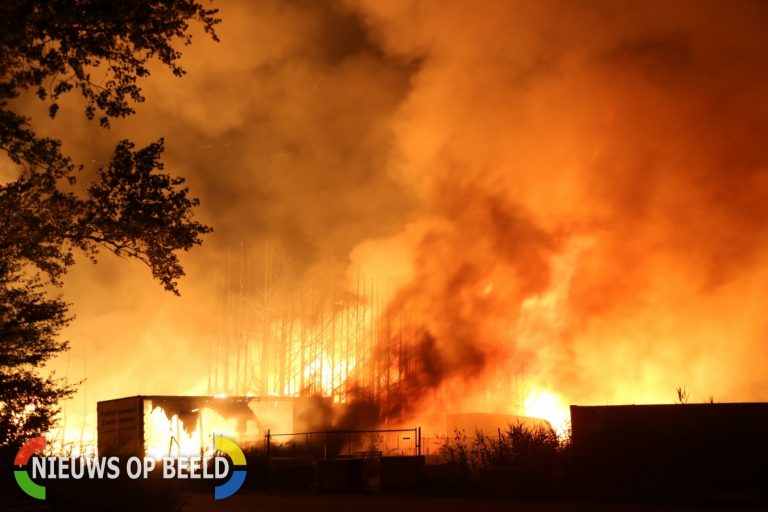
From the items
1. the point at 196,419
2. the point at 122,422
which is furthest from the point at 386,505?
the point at 196,419

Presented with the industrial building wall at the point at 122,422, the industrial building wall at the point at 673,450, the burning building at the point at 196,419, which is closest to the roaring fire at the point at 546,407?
the burning building at the point at 196,419

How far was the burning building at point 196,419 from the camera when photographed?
85.5 ft

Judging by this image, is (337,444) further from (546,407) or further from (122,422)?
(122,422)

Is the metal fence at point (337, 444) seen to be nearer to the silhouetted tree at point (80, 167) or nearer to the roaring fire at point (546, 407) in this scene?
the roaring fire at point (546, 407)

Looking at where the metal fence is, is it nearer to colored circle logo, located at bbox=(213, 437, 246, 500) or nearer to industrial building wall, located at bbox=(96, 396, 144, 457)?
colored circle logo, located at bbox=(213, 437, 246, 500)

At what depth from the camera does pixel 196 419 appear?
28.8 m

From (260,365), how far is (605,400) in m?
27.4

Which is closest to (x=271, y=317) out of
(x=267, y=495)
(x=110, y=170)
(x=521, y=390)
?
(x=521, y=390)

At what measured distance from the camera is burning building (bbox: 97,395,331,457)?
2605 cm

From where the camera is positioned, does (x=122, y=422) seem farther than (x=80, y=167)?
Yes

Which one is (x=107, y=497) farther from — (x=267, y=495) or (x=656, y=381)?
(x=656, y=381)

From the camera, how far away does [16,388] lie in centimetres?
2050

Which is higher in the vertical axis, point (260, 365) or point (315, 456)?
point (260, 365)

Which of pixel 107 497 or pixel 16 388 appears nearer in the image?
pixel 107 497
